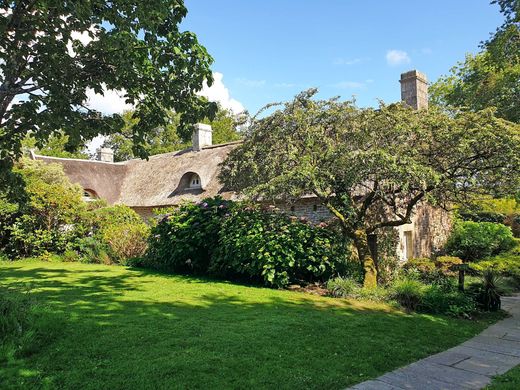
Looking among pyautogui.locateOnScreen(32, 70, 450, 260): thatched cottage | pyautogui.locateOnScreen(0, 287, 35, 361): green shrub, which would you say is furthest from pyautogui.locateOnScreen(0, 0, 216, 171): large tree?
pyautogui.locateOnScreen(32, 70, 450, 260): thatched cottage

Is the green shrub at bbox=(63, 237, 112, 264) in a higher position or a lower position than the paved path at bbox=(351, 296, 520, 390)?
higher

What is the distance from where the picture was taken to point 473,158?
9172mm

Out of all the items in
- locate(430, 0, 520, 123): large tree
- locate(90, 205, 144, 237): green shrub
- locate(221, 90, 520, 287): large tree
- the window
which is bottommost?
the window

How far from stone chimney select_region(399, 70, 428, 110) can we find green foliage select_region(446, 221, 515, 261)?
5.21m

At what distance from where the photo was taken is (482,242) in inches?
591

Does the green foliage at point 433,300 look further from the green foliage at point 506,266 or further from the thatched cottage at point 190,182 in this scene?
the thatched cottage at point 190,182

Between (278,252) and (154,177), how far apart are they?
47.6 feet

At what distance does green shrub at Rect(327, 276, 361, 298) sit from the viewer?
966cm

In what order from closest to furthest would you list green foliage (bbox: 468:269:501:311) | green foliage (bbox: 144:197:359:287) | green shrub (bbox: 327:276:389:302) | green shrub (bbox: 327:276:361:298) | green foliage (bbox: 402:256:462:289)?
1. green foliage (bbox: 468:269:501:311)
2. green shrub (bbox: 327:276:389:302)
3. green shrub (bbox: 327:276:361:298)
4. green foliage (bbox: 144:197:359:287)
5. green foliage (bbox: 402:256:462:289)

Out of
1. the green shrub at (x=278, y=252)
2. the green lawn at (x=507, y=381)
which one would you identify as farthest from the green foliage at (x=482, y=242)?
the green lawn at (x=507, y=381)

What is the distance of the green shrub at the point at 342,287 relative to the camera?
9656mm

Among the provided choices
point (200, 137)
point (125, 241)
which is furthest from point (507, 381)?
point (200, 137)

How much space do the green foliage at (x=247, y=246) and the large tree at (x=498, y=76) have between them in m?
5.32

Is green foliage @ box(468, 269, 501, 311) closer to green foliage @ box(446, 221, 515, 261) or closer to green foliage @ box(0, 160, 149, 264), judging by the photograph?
green foliage @ box(446, 221, 515, 261)
